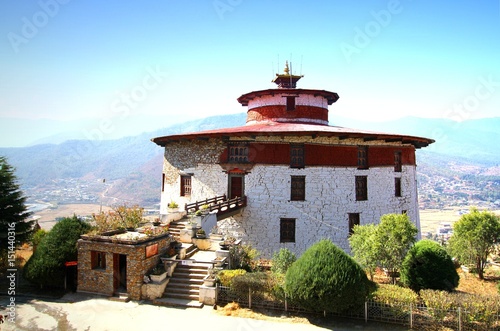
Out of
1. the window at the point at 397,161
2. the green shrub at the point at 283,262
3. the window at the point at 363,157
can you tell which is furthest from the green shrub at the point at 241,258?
the window at the point at 397,161

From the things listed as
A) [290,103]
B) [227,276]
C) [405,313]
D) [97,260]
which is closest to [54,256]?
[97,260]

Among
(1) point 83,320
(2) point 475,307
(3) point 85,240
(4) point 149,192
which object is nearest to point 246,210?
(3) point 85,240

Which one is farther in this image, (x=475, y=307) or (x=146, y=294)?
(x=146, y=294)

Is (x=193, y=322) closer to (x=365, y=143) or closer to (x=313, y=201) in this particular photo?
(x=313, y=201)

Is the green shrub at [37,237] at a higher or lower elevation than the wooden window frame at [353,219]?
lower

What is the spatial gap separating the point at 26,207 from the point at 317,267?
49.2ft

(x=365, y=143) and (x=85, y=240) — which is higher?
(x=365, y=143)

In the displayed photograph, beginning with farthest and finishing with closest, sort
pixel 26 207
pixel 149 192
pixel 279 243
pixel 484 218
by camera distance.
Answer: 1. pixel 149 192
2. pixel 279 243
3. pixel 484 218
4. pixel 26 207

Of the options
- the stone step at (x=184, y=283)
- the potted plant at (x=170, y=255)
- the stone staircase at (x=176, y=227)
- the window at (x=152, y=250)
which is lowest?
the stone step at (x=184, y=283)

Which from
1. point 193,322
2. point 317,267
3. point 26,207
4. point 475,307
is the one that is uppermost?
point 26,207

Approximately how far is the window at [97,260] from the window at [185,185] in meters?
9.38

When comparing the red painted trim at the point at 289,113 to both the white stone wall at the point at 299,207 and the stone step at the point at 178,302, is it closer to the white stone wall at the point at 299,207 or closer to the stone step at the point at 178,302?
the white stone wall at the point at 299,207

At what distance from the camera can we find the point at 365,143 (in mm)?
22734

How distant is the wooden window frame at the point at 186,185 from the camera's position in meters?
24.0
